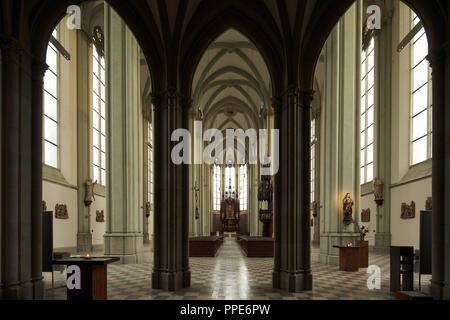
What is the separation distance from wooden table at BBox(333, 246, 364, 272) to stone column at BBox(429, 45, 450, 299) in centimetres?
461

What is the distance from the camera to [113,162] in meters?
13.0

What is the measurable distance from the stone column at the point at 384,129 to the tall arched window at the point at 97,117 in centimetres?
1530

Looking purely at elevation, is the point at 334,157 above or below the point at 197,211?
above

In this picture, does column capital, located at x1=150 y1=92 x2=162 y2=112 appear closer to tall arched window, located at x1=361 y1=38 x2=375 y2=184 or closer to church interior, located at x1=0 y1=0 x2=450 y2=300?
church interior, located at x1=0 y1=0 x2=450 y2=300

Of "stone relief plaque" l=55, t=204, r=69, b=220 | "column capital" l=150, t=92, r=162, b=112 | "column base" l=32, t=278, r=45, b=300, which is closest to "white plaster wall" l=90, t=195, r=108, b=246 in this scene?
"stone relief plaque" l=55, t=204, r=69, b=220

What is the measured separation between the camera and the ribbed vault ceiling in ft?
71.8

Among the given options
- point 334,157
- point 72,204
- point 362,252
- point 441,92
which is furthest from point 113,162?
point 441,92

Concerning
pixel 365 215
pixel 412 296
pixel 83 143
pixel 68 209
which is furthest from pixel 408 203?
pixel 83 143

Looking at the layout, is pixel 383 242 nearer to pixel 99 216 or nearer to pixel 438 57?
pixel 438 57

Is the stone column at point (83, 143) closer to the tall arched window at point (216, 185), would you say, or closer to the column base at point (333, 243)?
the column base at point (333, 243)

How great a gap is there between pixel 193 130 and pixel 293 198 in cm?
1764

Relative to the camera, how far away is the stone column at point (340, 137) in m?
12.8
